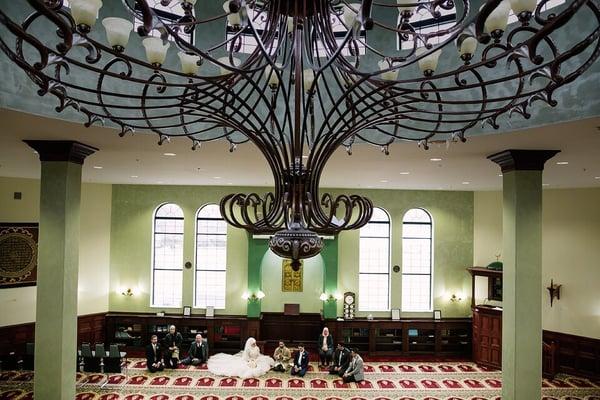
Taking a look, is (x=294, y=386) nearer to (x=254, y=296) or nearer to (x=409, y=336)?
(x=254, y=296)

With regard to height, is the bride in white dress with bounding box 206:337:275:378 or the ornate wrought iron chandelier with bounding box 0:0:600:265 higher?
the ornate wrought iron chandelier with bounding box 0:0:600:265

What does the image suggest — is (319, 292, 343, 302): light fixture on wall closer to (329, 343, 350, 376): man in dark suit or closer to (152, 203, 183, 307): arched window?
Result: (329, 343, 350, 376): man in dark suit

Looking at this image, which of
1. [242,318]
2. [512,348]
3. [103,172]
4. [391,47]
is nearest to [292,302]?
[242,318]

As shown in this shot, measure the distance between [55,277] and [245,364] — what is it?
639 centimetres

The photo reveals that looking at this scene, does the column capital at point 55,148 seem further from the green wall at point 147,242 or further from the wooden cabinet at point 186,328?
the wooden cabinet at point 186,328

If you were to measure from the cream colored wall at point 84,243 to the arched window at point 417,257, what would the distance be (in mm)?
8666

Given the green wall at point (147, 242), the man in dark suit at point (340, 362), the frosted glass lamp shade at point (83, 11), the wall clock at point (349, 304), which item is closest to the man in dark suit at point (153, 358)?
the green wall at point (147, 242)

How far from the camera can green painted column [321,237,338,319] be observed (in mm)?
13539

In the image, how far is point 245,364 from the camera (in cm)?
1182

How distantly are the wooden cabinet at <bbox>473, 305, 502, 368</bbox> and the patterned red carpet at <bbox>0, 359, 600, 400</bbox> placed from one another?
48 centimetres

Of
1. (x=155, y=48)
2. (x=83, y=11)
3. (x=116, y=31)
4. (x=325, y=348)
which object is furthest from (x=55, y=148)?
(x=325, y=348)

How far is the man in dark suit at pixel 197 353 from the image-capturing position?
1222 centimetres

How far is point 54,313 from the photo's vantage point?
6531 millimetres

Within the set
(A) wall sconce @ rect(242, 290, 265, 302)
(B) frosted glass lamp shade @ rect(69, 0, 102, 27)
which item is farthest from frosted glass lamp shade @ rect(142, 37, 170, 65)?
(A) wall sconce @ rect(242, 290, 265, 302)
